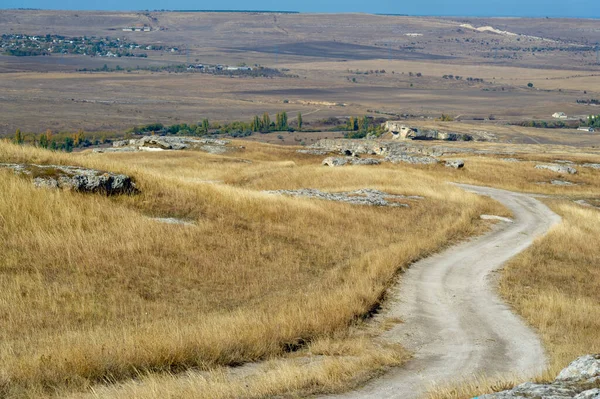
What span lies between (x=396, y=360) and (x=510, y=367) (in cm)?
208

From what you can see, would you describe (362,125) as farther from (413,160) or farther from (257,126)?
(413,160)

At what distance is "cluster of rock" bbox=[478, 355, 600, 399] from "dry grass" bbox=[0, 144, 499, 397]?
321cm

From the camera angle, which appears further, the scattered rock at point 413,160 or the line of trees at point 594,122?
the line of trees at point 594,122

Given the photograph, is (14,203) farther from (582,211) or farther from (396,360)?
(582,211)

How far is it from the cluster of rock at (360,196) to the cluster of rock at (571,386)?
2204 cm

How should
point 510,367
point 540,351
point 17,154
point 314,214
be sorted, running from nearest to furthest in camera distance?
point 510,367 < point 540,351 < point 17,154 < point 314,214

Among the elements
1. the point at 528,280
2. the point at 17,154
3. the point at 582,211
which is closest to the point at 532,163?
the point at 582,211

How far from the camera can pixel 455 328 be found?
16656 mm

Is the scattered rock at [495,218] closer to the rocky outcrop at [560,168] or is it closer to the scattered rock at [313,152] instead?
the rocky outcrop at [560,168]

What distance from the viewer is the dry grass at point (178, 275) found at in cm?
1247

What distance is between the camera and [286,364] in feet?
41.9

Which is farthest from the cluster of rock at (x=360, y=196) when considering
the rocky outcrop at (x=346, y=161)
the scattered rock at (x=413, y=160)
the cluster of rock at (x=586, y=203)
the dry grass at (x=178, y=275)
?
the scattered rock at (x=413, y=160)

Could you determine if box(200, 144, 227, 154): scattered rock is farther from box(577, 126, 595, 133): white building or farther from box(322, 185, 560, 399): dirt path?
box(577, 126, 595, 133): white building

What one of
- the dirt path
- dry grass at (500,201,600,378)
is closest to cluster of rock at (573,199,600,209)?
dry grass at (500,201,600,378)
